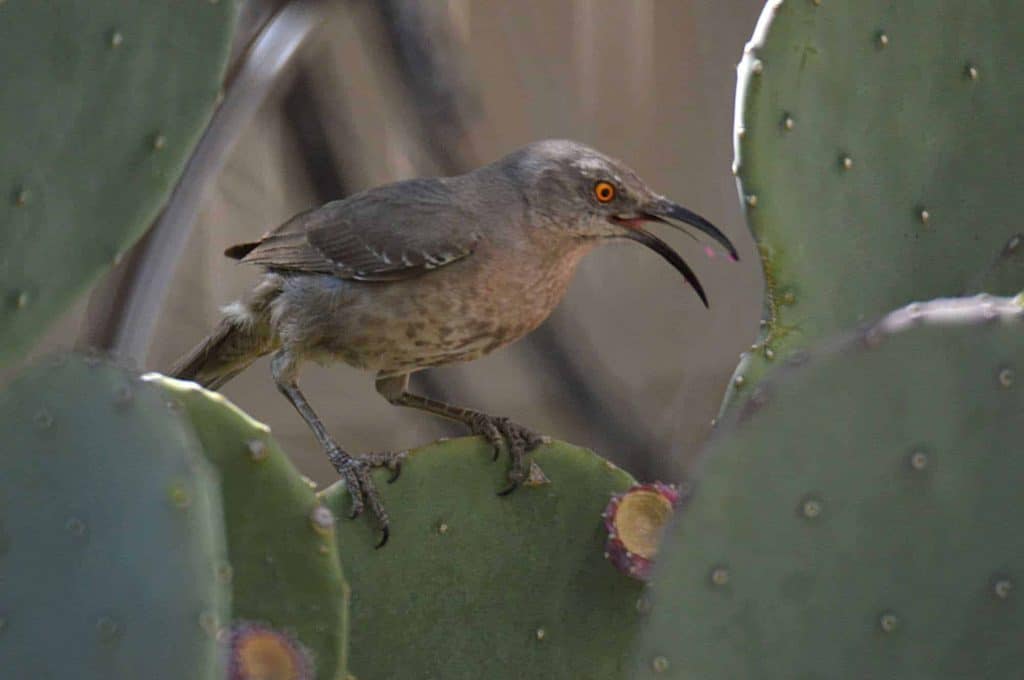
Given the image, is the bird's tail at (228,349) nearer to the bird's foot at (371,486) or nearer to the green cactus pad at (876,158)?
the bird's foot at (371,486)

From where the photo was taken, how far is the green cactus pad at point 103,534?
3.49ft

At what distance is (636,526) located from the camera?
1826 millimetres

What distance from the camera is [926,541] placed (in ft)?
3.70

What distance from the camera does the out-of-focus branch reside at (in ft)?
10.0

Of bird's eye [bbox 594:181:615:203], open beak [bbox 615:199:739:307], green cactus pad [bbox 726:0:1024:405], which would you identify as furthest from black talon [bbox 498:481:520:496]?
bird's eye [bbox 594:181:615:203]

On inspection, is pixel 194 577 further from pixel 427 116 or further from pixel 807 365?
pixel 427 116

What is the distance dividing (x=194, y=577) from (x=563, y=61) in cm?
396

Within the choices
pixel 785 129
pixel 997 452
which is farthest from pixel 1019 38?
pixel 997 452

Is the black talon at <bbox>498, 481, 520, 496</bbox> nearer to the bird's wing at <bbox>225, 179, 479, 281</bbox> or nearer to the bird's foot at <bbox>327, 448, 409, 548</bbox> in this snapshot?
the bird's foot at <bbox>327, 448, 409, 548</bbox>

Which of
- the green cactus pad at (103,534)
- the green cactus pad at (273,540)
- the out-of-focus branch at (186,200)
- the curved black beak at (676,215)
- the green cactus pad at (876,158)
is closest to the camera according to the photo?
the green cactus pad at (103,534)

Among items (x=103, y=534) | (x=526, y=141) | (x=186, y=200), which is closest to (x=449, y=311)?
(x=186, y=200)

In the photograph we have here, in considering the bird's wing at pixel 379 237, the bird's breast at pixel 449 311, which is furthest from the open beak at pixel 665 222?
the bird's wing at pixel 379 237

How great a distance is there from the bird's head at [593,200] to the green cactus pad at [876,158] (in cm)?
50

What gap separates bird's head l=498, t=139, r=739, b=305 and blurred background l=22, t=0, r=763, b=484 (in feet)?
5.10
